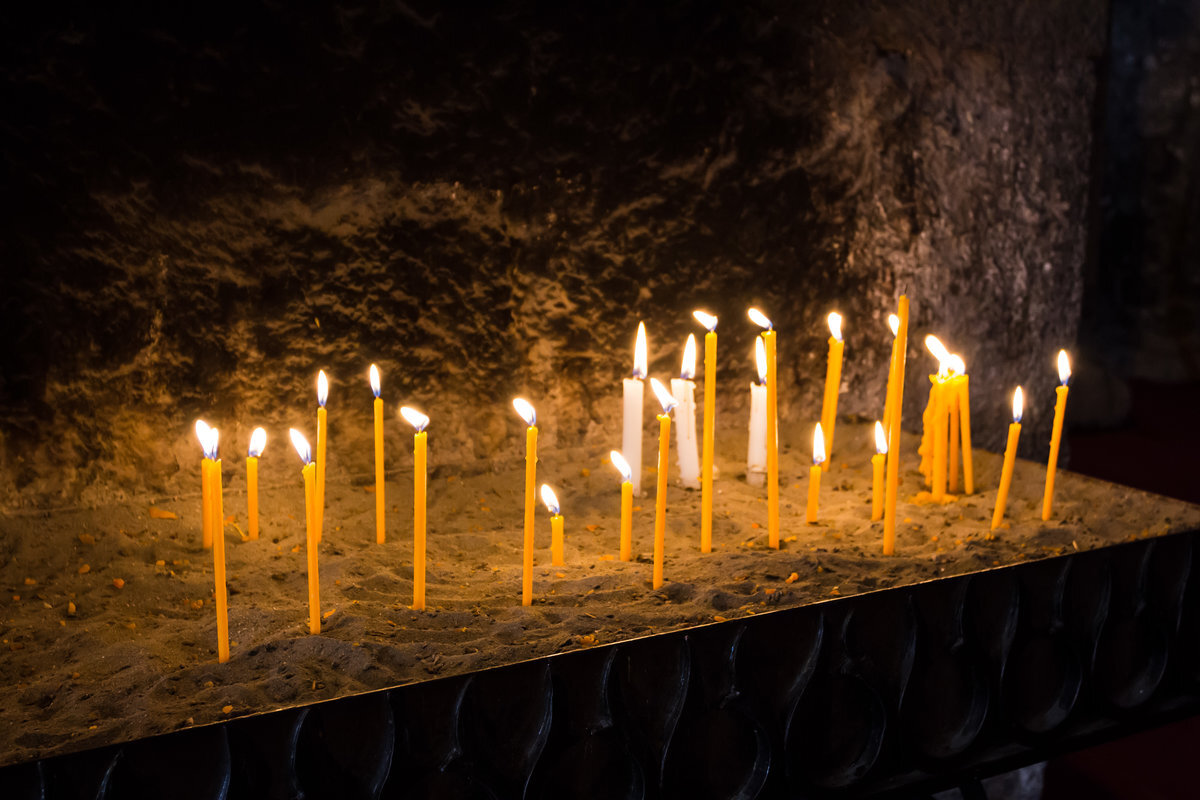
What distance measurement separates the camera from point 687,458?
194 centimetres

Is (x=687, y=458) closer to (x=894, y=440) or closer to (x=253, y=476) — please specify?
(x=894, y=440)

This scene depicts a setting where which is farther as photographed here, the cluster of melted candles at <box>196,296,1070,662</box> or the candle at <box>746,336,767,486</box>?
the candle at <box>746,336,767,486</box>

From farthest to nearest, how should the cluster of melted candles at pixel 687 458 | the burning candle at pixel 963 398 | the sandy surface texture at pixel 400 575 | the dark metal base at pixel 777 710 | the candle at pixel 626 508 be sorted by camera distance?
the burning candle at pixel 963 398 → the candle at pixel 626 508 → the cluster of melted candles at pixel 687 458 → the sandy surface texture at pixel 400 575 → the dark metal base at pixel 777 710

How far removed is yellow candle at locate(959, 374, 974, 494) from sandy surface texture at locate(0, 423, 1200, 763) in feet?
0.14

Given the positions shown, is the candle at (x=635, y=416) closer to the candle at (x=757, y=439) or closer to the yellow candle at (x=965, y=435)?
the candle at (x=757, y=439)

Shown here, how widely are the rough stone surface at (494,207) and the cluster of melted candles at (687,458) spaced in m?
0.26

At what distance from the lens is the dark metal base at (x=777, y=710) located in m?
1.00

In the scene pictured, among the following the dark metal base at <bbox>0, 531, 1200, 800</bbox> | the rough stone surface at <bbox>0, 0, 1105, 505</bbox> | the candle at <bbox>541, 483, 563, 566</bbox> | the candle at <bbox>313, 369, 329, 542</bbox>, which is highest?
the rough stone surface at <bbox>0, 0, 1105, 505</bbox>

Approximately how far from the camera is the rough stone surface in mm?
1621

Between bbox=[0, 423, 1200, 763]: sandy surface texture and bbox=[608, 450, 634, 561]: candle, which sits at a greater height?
bbox=[608, 450, 634, 561]: candle

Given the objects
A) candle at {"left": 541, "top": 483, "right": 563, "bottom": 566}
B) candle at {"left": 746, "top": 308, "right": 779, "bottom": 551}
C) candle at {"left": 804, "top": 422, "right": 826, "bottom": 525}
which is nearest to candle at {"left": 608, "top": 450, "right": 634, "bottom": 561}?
candle at {"left": 541, "top": 483, "right": 563, "bottom": 566}

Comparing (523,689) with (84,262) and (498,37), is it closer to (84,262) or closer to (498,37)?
(84,262)

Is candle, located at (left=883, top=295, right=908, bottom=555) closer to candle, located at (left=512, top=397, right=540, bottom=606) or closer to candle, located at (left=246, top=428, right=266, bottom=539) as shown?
candle, located at (left=512, top=397, right=540, bottom=606)

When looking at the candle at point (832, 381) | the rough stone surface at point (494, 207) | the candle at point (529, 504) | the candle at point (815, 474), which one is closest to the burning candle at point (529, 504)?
the candle at point (529, 504)
